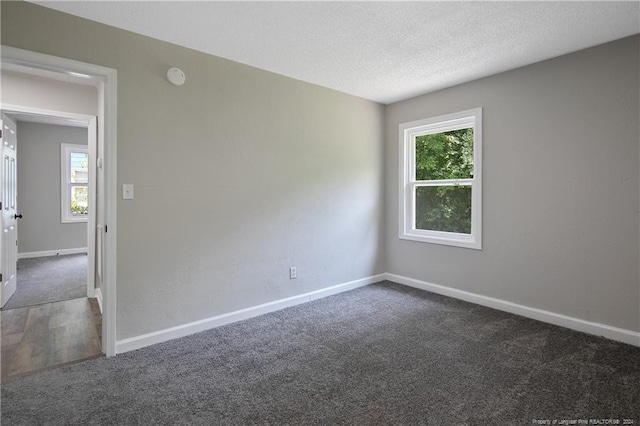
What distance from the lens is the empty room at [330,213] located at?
209 centimetres

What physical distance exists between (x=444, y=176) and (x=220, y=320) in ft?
9.79

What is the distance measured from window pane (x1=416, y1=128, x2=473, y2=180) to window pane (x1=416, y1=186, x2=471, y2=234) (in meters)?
0.16

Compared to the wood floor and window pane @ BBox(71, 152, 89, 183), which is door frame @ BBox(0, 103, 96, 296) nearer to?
the wood floor

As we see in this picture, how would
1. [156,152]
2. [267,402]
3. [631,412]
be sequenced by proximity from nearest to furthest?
[631,412]
[267,402]
[156,152]

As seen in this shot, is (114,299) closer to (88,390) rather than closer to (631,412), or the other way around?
(88,390)

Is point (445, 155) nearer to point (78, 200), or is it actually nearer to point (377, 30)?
point (377, 30)

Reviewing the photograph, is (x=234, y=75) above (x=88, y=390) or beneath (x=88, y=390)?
above

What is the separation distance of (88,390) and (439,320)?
279cm

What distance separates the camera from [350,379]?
2176mm

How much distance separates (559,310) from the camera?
10.0 ft

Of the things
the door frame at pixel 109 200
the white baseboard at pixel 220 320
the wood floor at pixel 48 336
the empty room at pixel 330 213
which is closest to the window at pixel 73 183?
the empty room at pixel 330 213

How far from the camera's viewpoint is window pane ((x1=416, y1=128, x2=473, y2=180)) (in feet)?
12.5

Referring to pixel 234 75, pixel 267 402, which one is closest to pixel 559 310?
pixel 267 402

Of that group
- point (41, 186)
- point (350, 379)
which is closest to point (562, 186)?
point (350, 379)
